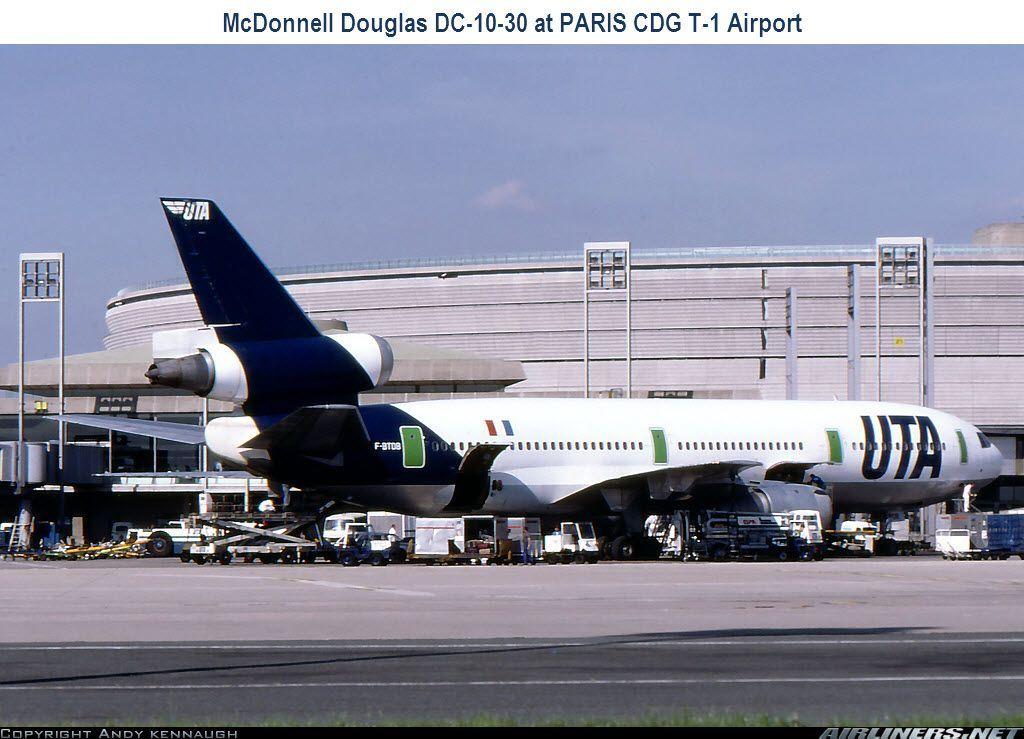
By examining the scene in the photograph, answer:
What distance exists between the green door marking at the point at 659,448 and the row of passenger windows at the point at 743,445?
50 centimetres

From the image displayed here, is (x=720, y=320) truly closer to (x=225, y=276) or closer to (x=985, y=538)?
(x=985, y=538)

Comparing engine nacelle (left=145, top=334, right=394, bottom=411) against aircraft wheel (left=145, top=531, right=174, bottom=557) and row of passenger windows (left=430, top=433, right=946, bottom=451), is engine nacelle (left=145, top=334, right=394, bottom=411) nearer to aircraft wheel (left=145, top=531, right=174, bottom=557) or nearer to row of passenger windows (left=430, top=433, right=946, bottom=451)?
row of passenger windows (left=430, top=433, right=946, bottom=451)

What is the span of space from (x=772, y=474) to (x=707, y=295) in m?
74.9

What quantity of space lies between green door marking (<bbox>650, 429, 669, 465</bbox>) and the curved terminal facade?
66.8m

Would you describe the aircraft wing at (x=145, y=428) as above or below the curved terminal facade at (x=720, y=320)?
below

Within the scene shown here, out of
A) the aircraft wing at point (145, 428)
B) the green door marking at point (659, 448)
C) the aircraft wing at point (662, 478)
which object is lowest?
the aircraft wing at point (662, 478)

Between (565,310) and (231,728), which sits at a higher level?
(565,310)

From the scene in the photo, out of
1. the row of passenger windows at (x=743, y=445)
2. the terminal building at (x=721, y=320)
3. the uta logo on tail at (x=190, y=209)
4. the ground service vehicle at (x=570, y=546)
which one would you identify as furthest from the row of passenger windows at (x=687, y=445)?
the terminal building at (x=721, y=320)

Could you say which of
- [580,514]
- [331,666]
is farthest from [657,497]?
[331,666]

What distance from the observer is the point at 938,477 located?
4856 centimetres

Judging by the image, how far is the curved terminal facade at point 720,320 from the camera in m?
114

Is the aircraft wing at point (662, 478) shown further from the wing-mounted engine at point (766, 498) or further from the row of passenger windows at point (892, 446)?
the row of passenger windows at point (892, 446)

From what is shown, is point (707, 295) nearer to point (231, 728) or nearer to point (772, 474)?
point (772, 474)

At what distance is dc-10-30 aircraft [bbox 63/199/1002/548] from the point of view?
3541cm
